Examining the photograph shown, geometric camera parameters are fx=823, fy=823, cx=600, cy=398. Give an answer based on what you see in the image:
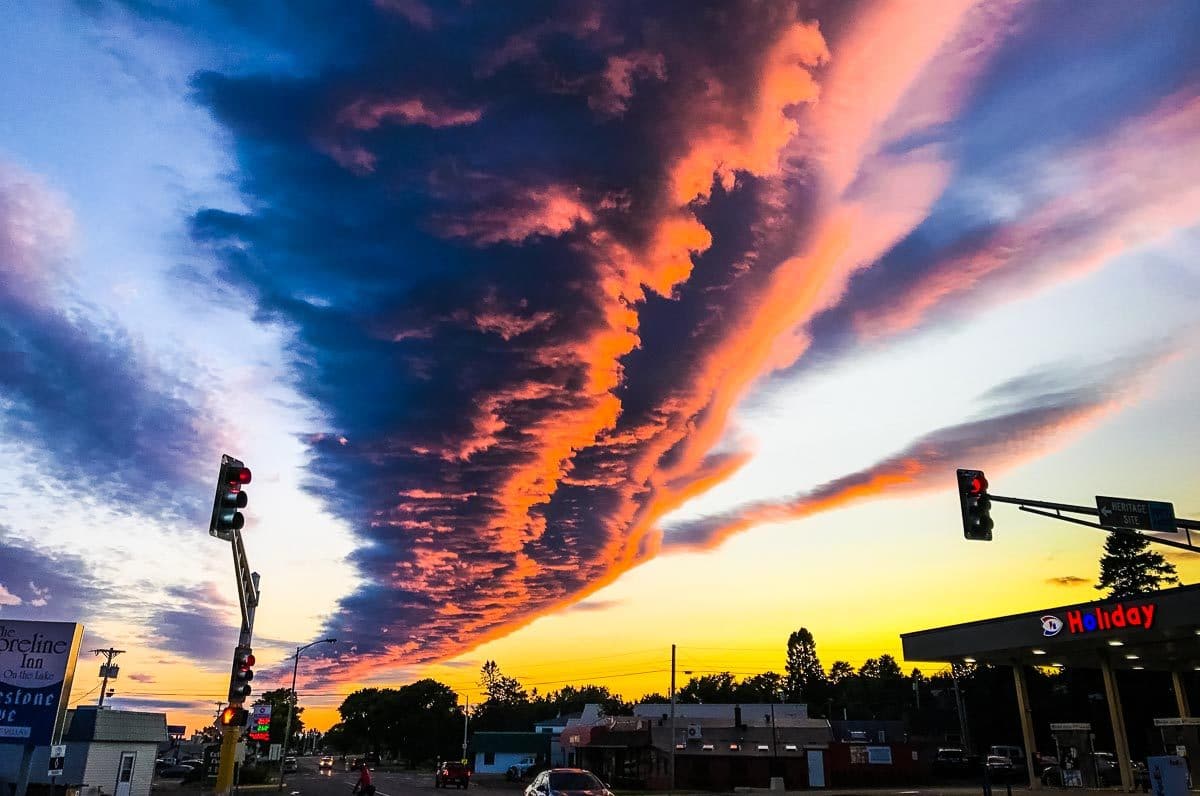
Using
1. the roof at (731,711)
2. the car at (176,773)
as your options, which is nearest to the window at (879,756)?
the roof at (731,711)

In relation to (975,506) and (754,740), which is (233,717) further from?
(754,740)

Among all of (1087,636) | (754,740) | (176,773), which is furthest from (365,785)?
(176,773)

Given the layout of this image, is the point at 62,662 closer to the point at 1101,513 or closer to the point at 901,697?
the point at 1101,513

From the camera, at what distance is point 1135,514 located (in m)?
18.4

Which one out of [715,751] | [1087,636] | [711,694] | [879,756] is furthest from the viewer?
[711,694]

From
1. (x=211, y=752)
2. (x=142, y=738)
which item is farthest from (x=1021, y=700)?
(x=211, y=752)

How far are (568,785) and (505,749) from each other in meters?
91.3

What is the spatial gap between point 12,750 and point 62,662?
3116 centimetres

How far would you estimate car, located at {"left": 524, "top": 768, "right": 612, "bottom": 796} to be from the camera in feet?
78.6

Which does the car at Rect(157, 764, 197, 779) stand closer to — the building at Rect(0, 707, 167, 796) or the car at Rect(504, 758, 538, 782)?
the car at Rect(504, 758, 538, 782)

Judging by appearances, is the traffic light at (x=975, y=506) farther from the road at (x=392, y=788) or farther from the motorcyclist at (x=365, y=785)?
the road at (x=392, y=788)

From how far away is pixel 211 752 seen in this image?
6700cm

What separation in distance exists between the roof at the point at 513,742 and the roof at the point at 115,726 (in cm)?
6080

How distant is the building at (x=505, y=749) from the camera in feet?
345
